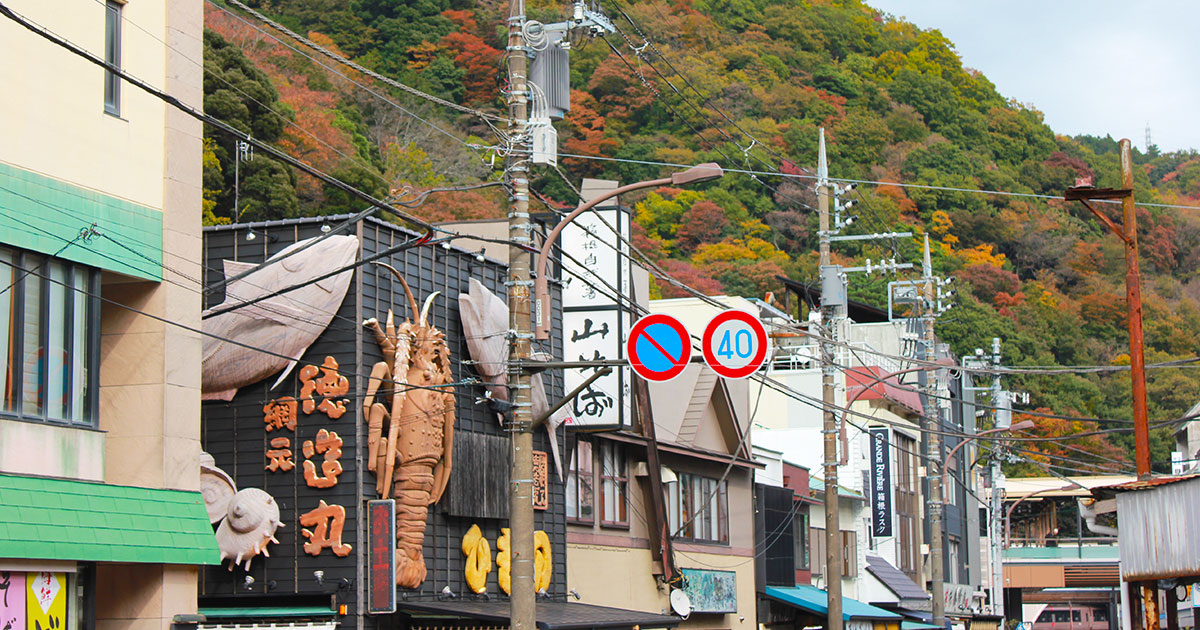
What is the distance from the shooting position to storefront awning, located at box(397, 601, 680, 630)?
65.3 feet

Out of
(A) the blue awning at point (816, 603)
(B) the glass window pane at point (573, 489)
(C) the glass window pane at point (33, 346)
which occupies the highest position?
(C) the glass window pane at point (33, 346)

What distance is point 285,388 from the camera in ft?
66.3

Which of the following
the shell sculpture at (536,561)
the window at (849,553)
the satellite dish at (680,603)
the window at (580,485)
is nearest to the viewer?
the shell sculpture at (536,561)

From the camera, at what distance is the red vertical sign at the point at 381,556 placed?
19.1 metres

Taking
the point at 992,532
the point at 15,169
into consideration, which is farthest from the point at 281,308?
the point at 992,532

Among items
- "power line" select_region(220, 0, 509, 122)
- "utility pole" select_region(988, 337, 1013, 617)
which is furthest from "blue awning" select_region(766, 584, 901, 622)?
"utility pole" select_region(988, 337, 1013, 617)

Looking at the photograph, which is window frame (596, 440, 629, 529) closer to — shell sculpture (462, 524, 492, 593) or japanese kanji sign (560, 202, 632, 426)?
japanese kanji sign (560, 202, 632, 426)

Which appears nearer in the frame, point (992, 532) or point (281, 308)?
point (281, 308)

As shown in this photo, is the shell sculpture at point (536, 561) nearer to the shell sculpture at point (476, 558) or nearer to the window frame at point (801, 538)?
the shell sculpture at point (476, 558)

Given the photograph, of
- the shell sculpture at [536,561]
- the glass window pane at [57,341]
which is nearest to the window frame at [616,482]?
the shell sculpture at [536,561]

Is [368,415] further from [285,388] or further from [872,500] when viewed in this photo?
[872,500]

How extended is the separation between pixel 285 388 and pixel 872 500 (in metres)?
29.4

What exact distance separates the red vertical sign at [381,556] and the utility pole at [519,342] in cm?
343

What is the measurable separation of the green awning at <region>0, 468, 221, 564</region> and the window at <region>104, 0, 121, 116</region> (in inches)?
191
